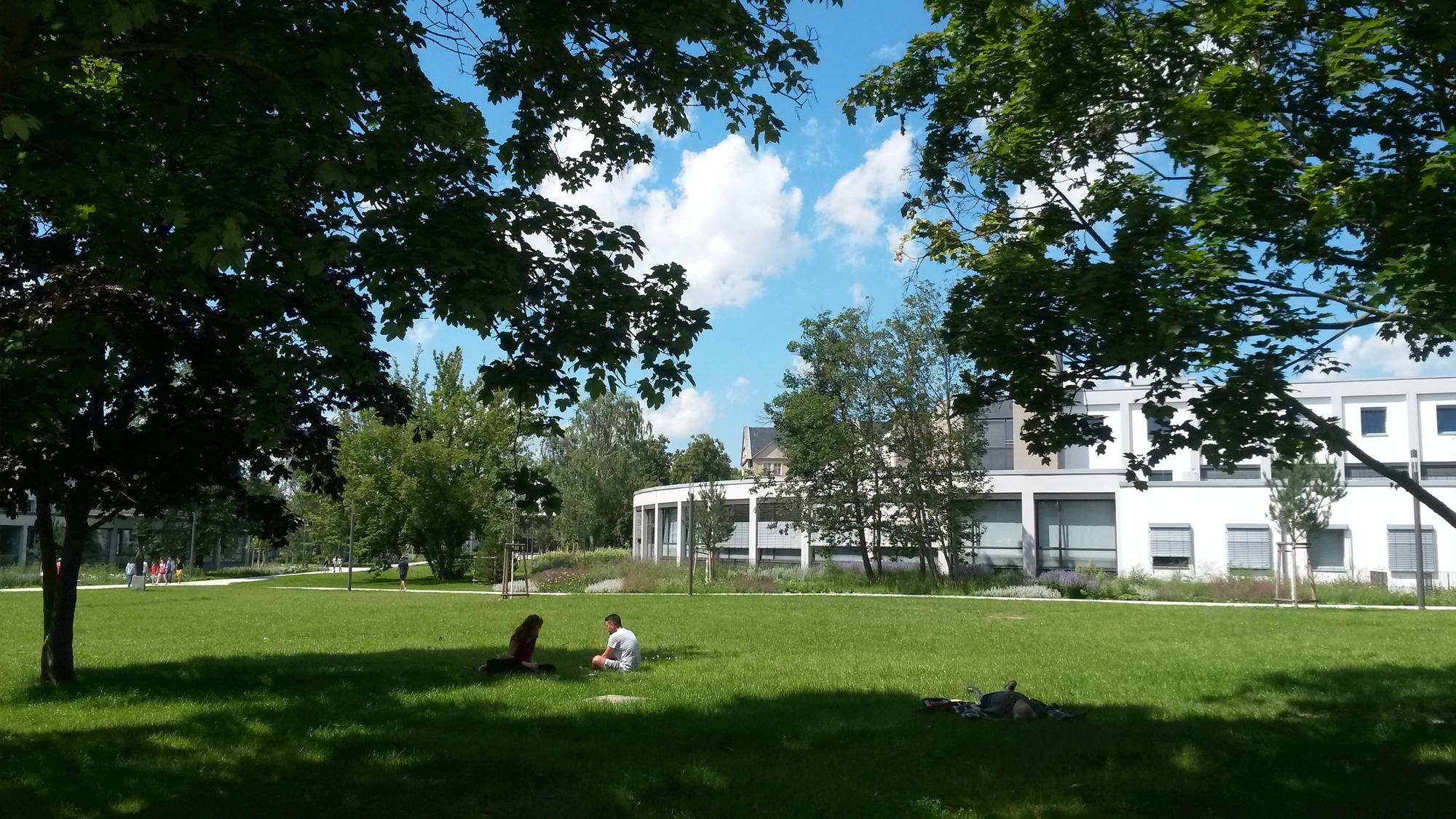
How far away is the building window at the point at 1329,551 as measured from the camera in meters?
42.1

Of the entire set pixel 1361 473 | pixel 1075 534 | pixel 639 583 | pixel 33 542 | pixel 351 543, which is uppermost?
pixel 1361 473

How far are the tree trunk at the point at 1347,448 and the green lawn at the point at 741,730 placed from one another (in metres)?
1.89

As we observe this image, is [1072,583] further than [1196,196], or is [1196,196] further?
[1072,583]

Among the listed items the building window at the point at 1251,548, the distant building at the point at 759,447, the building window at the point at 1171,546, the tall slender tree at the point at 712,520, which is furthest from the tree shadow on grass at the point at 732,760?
the distant building at the point at 759,447

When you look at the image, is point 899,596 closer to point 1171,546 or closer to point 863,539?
point 863,539

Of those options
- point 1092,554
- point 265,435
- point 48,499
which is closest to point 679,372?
point 265,435

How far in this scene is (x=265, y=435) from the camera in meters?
8.23

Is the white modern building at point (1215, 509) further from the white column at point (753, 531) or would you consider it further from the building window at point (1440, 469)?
the white column at point (753, 531)

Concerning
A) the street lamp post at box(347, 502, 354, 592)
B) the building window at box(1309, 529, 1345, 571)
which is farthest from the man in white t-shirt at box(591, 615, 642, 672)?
the building window at box(1309, 529, 1345, 571)

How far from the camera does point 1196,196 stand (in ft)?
26.7

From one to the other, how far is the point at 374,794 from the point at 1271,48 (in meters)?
8.82

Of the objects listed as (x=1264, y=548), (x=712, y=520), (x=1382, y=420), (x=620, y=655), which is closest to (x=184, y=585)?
(x=712, y=520)

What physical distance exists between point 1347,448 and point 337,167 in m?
7.63

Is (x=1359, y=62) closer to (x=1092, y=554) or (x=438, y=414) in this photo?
(x=1092, y=554)
